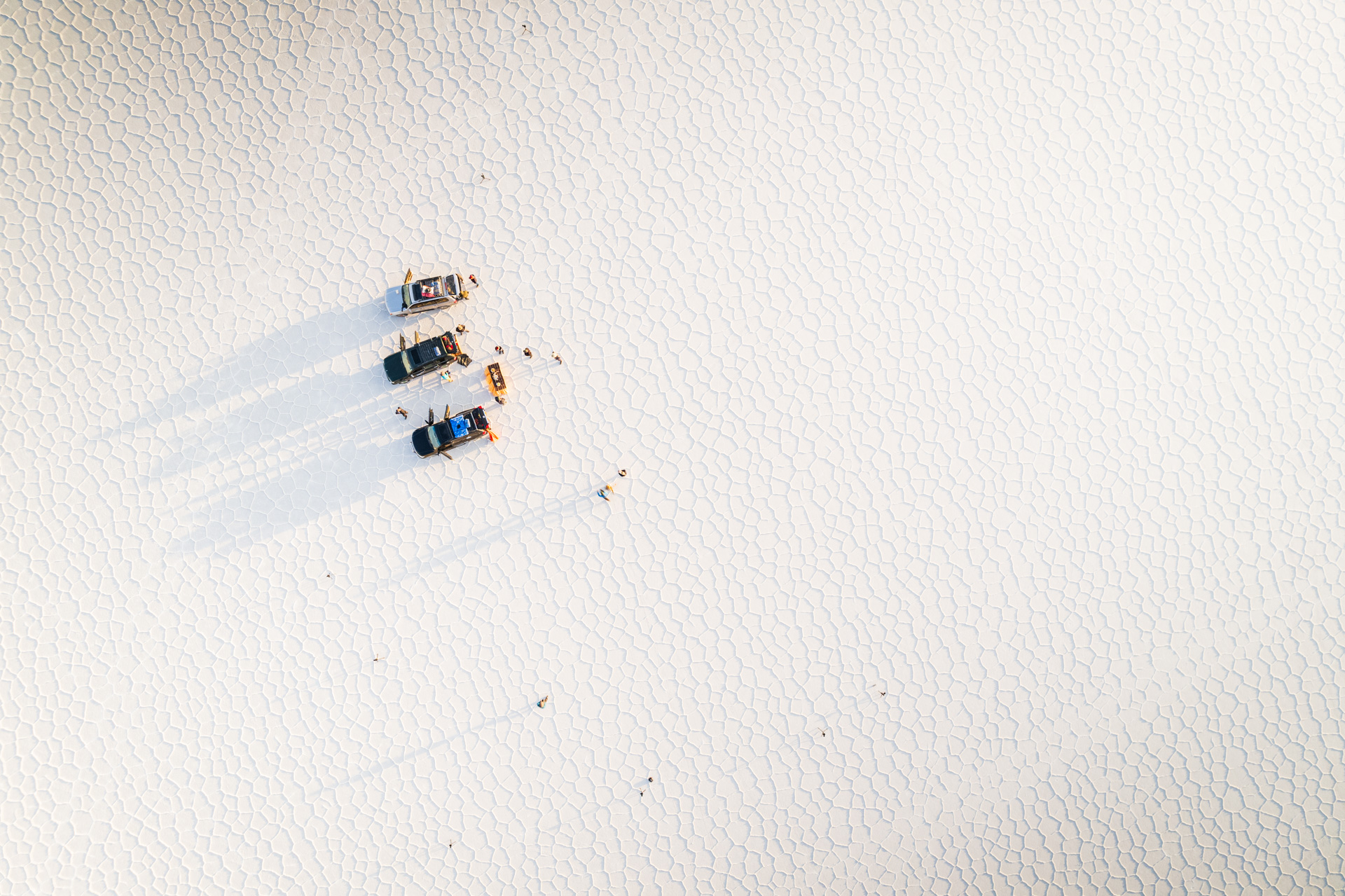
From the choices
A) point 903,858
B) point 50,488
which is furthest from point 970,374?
point 50,488

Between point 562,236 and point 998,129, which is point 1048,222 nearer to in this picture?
point 998,129

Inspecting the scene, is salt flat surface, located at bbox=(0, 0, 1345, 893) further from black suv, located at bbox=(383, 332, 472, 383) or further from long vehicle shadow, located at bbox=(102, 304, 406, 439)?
black suv, located at bbox=(383, 332, 472, 383)

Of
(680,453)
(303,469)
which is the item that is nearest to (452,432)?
(303,469)

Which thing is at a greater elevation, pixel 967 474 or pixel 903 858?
pixel 967 474

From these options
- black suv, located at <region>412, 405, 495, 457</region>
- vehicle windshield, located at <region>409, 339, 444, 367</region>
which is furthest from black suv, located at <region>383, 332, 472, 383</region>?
black suv, located at <region>412, 405, 495, 457</region>

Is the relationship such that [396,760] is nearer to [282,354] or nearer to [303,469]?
[303,469]

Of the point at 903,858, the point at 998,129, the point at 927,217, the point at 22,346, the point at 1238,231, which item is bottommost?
the point at 903,858
